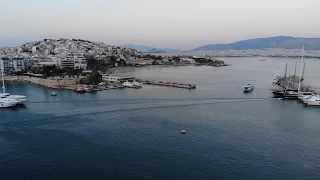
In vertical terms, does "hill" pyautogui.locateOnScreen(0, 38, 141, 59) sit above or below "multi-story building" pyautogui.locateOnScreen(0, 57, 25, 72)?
above

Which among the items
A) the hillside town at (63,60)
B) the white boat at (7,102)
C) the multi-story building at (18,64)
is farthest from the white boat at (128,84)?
the multi-story building at (18,64)

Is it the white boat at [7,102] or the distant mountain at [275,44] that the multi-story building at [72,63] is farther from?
the distant mountain at [275,44]

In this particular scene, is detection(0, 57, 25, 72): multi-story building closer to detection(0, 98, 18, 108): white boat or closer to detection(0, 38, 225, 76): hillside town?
detection(0, 38, 225, 76): hillside town

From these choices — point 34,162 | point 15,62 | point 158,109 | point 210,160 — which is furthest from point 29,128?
point 15,62

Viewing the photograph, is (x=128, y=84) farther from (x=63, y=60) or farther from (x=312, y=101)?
(x=63, y=60)

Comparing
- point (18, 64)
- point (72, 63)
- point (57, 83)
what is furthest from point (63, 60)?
point (57, 83)

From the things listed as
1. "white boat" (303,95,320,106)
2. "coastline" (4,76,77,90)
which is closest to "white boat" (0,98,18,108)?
"coastline" (4,76,77,90)

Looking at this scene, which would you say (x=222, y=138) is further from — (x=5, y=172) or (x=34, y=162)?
(x=5, y=172)
